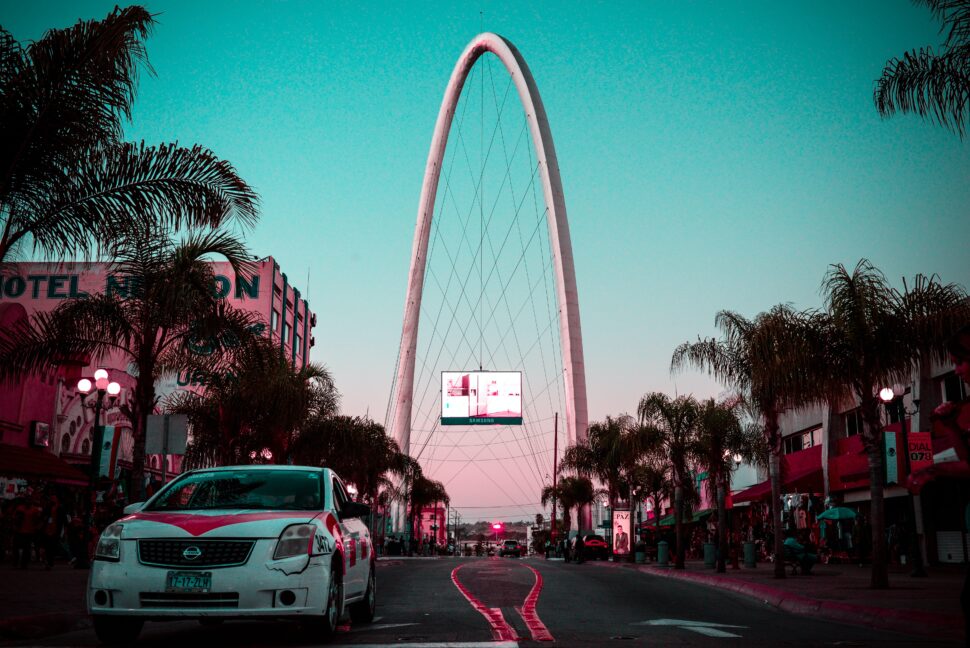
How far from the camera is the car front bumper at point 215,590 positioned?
8.27 meters

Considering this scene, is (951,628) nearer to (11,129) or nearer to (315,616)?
(315,616)

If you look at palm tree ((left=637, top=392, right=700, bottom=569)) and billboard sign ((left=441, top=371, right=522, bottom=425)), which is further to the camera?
billboard sign ((left=441, top=371, right=522, bottom=425))

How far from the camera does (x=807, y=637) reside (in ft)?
34.0

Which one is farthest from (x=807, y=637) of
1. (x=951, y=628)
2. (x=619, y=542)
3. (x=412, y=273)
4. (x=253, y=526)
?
(x=412, y=273)

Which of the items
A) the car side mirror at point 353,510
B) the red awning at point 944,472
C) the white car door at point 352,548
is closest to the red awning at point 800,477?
the white car door at point 352,548

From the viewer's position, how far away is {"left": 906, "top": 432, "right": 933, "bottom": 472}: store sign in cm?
2300

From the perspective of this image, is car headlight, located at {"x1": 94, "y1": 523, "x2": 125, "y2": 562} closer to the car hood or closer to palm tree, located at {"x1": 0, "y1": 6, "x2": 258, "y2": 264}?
the car hood

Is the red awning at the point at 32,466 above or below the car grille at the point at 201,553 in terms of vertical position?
above

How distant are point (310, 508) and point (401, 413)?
67258mm

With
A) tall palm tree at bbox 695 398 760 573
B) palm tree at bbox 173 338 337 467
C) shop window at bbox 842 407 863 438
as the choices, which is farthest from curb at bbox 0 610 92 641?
shop window at bbox 842 407 863 438

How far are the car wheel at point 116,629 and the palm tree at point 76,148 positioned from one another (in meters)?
6.65

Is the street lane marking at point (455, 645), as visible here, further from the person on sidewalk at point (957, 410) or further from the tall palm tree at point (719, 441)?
the tall palm tree at point (719, 441)

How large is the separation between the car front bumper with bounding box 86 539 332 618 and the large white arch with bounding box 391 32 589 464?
→ 59.0 meters

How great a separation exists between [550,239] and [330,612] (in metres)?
61.3
